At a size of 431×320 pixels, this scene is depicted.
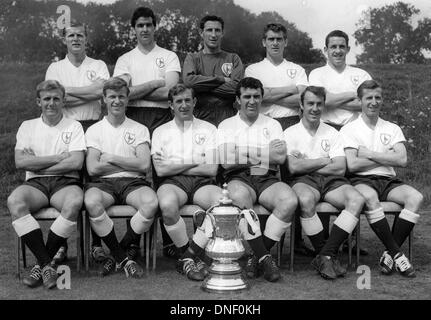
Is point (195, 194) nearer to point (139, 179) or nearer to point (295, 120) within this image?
point (139, 179)

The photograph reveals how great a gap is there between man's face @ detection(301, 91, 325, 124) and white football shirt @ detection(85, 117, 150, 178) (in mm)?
1398

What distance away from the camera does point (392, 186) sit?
4.89 m

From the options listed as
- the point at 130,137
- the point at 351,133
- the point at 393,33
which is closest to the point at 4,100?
the point at 393,33

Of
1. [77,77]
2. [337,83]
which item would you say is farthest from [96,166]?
[337,83]

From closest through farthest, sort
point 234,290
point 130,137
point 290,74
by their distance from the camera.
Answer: point 234,290
point 130,137
point 290,74

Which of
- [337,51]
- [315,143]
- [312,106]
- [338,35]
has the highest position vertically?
[338,35]

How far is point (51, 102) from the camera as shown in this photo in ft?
15.7

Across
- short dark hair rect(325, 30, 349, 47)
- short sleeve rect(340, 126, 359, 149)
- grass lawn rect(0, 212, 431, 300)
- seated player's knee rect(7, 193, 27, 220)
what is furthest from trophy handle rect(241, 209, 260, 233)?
short dark hair rect(325, 30, 349, 47)

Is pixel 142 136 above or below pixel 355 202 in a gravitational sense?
above

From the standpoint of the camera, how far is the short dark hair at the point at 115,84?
4879mm

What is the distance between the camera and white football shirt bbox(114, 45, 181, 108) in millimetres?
5352

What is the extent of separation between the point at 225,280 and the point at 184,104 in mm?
1593

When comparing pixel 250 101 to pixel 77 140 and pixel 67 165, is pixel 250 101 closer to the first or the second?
pixel 77 140

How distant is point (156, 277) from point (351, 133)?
2.07 meters
